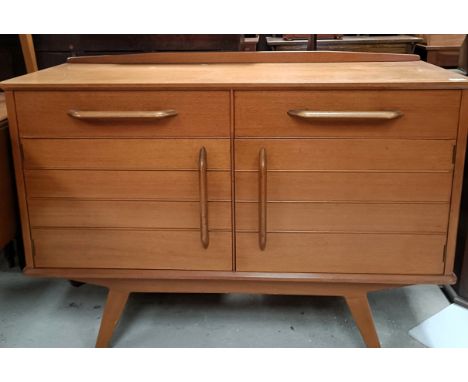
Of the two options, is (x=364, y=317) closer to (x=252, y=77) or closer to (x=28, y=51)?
(x=252, y=77)

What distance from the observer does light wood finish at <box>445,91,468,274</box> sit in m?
1.15

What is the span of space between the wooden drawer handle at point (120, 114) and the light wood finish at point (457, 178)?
0.62m

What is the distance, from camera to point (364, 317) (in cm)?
135

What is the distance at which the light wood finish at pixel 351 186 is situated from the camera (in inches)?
47.4

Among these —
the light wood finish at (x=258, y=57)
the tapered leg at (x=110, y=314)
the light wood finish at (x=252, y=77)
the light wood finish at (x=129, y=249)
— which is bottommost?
the tapered leg at (x=110, y=314)

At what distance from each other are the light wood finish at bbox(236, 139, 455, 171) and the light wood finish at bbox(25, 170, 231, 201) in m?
0.10

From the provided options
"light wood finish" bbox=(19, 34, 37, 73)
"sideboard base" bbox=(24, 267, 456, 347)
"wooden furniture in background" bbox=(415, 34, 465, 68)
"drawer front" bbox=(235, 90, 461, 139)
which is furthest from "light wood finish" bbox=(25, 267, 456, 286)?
"wooden furniture in background" bbox=(415, 34, 465, 68)

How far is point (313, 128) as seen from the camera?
1182 millimetres

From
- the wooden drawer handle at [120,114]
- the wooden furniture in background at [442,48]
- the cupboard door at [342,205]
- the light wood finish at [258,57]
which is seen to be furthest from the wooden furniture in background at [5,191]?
the wooden furniture in background at [442,48]

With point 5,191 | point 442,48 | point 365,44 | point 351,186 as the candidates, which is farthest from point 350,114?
point 442,48

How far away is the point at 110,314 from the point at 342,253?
611 millimetres

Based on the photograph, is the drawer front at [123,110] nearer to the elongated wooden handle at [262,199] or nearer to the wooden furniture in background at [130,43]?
the elongated wooden handle at [262,199]

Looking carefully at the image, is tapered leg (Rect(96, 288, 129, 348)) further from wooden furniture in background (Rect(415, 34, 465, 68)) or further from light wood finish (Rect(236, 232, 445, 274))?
wooden furniture in background (Rect(415, 34, 465, 68))

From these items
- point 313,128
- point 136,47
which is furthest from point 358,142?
point 136,47
